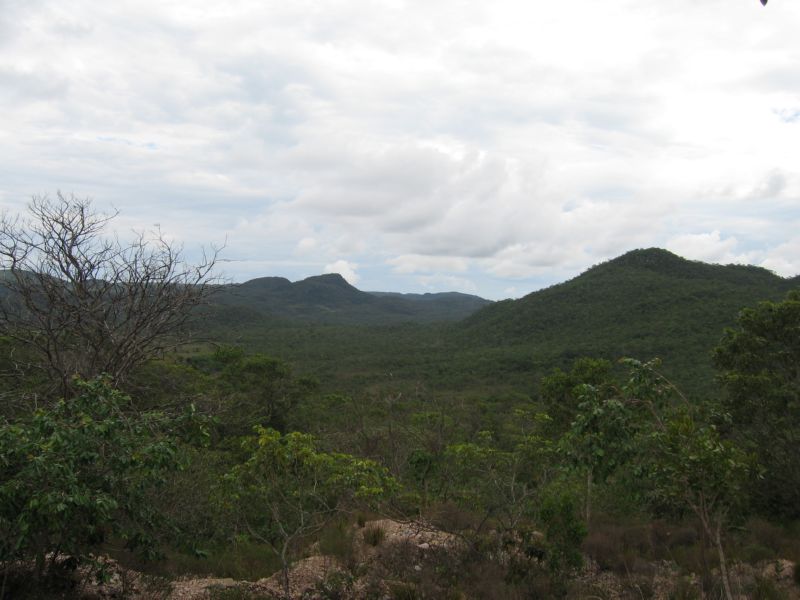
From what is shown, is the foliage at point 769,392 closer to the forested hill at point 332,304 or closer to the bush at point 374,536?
the bush at point 374,536

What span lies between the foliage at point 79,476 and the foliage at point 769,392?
910 cm

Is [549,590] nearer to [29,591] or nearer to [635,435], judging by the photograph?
[635,435]

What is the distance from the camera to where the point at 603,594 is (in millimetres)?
6672

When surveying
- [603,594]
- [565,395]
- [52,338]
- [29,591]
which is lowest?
[603,594]

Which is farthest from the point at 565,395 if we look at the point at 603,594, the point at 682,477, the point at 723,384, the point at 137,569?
the point at 137,569

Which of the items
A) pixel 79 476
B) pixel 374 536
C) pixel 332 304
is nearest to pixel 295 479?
pixel 374 536

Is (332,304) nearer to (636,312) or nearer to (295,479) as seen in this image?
(636,312)

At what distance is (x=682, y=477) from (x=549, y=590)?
2.24 metres

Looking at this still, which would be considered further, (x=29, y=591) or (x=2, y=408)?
(x=2, y=408)

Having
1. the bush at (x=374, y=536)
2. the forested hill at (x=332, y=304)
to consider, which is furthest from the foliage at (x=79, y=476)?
the forested hill at (x=332, y=304)

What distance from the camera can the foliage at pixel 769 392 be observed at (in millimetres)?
9180

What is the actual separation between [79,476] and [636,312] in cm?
5273

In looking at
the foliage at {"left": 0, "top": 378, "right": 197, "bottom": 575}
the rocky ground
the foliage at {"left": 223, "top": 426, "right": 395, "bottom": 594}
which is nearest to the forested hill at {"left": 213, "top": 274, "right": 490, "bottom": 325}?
the foliage at {"left": 223, "top": 426, "right": 395, "bottom": 594}

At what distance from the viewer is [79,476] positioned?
471 cm
